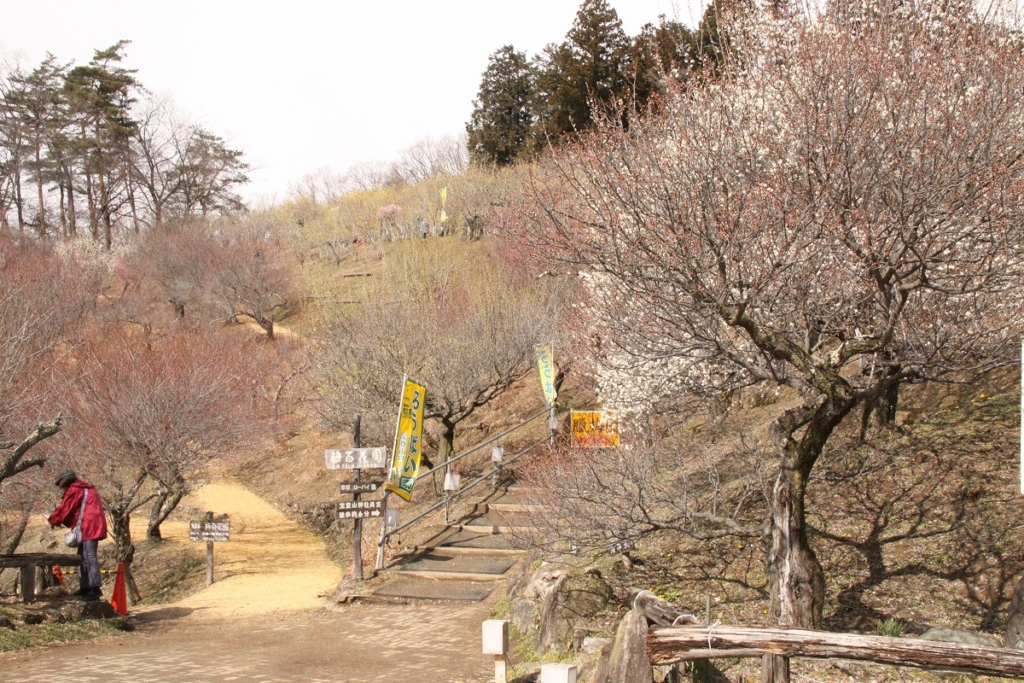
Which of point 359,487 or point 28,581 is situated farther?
point 359,487

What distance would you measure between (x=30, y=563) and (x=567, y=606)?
715cm

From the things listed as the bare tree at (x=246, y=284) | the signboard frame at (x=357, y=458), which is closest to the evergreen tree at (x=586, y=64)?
the bare tree at (x=246, y=284)

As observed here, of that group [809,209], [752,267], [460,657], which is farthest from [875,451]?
[460,657]

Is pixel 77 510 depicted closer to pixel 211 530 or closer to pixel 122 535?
pixel 211 530

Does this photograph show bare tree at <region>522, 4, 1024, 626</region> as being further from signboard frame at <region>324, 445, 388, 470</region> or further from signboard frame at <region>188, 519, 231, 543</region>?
signboard frame at <region>188, 519, 231, 543</region>

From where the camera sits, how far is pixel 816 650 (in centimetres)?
608

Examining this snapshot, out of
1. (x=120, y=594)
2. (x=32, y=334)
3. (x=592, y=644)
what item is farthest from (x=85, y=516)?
(x=32, y=334)

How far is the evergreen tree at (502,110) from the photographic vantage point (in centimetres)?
→ 4650

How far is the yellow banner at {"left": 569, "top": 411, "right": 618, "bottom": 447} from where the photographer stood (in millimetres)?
15352

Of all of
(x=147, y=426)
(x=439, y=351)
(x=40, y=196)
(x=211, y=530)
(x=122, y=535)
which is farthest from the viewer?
(x=40, y=196)

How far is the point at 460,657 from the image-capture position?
10758 millimetres

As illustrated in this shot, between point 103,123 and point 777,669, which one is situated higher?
point 103,123

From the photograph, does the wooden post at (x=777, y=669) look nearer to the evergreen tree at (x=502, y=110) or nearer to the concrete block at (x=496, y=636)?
the concrete block at (x=496, y=636)

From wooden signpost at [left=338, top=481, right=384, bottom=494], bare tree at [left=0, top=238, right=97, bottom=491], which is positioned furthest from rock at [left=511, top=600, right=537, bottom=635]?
bare tree at [left=0, top=238, right=97, bottom=491]
